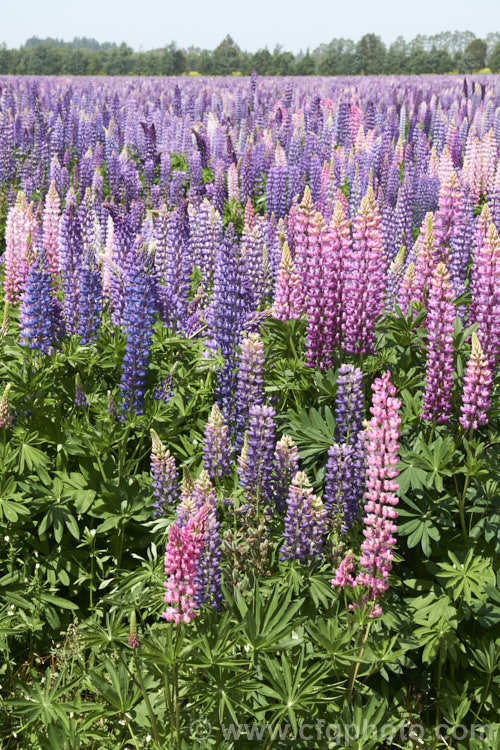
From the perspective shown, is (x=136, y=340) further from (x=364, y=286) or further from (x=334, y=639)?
(x=334, y=639)

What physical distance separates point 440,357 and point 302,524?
104 centimetres

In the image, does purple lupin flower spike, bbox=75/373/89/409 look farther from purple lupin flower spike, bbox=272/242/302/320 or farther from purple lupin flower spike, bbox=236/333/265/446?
purple lupin flower spike, bbox=272/242/302/320

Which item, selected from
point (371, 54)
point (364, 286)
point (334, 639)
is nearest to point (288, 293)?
point (364, 286)

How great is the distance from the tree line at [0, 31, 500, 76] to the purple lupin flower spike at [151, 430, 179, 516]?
1564 inches

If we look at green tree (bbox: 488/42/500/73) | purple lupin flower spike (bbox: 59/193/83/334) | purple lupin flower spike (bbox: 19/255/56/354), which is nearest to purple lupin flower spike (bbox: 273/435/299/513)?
purple lupin flower spike (bbox: 19/255/56/354)

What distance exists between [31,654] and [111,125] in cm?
1012

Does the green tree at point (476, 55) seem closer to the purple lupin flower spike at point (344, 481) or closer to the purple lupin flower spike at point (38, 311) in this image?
the purple lupin flower spike at point (38, 311)

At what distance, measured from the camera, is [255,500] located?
3.16 m

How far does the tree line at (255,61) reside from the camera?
132ft

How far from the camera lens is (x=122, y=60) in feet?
158

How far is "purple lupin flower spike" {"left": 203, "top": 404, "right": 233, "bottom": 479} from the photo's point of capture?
129 inches

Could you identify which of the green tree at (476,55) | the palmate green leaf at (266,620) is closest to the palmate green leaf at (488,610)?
the palmate green leaf at (266,620)

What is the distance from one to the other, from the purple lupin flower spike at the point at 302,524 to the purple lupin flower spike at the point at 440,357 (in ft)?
2.49

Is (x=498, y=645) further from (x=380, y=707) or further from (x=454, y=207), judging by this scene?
(x=454, y=207)
